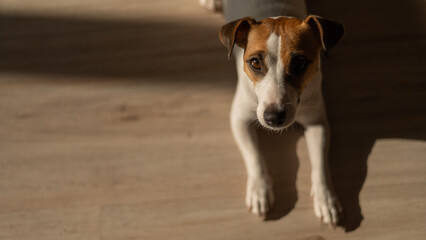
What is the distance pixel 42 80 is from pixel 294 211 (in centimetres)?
143

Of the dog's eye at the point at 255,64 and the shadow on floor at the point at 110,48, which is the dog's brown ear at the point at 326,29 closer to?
the dog's eye at the point at 255,64

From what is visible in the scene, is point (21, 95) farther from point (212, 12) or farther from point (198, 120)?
point (212, 12)

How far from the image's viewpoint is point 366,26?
7.50 feet

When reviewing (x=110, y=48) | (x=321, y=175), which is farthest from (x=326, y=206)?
(x=110, y=48)

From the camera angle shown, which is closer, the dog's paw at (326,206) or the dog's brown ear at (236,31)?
the dog's brown ear at (236,31)

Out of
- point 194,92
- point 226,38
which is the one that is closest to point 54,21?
point 194,92

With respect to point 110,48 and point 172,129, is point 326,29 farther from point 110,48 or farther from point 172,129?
point 110,48

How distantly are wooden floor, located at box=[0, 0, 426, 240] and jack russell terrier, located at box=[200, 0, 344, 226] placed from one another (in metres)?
0.08

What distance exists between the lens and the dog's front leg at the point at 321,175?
1830mm

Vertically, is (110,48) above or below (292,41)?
below

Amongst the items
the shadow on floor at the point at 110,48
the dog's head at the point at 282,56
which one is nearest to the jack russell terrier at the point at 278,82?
the dog's head at the point at 282,56

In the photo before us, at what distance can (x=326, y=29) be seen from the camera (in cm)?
155

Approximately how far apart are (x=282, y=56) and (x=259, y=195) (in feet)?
2.12

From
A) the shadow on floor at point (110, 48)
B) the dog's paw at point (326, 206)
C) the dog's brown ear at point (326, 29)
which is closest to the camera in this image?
the dog's brown ear at point (326, 29)
